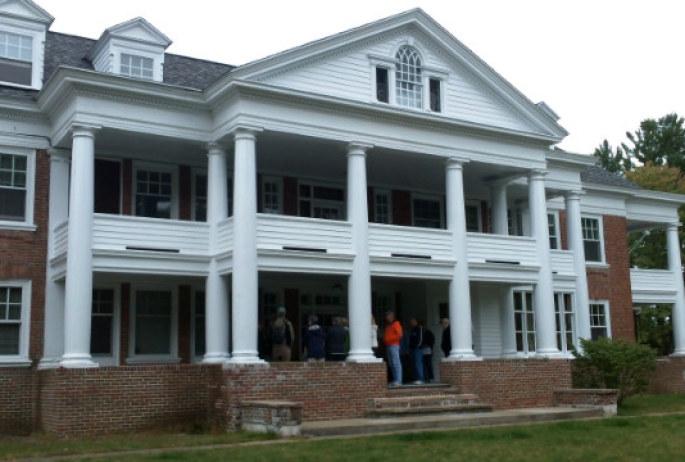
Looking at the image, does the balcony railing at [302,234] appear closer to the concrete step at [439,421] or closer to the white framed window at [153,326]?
the white framed window at [153,326]

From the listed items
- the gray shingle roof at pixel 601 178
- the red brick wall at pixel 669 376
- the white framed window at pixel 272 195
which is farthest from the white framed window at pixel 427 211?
the red brick wall at pixel 669 376

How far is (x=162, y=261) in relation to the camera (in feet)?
62.3

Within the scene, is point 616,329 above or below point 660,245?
below

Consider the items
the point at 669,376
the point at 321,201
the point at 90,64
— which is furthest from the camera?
the point at 669,376

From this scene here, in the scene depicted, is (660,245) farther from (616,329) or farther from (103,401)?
(103,401)

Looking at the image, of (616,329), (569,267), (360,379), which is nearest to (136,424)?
(360,379)

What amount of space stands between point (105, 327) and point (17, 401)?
8.58ft

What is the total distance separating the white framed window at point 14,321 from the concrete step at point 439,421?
6.94 metres

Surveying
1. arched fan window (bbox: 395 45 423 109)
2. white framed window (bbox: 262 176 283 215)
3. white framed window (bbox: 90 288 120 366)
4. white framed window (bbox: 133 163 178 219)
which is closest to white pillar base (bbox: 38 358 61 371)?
white framed window (bbox: 90 288 120 366)

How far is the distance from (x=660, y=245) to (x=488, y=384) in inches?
1039

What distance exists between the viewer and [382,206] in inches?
993

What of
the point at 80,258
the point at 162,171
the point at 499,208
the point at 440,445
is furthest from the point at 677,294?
the point at 80,258

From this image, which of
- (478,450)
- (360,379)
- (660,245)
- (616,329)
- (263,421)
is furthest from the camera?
(660,245)

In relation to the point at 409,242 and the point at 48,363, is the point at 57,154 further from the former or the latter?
the point at 409,242
